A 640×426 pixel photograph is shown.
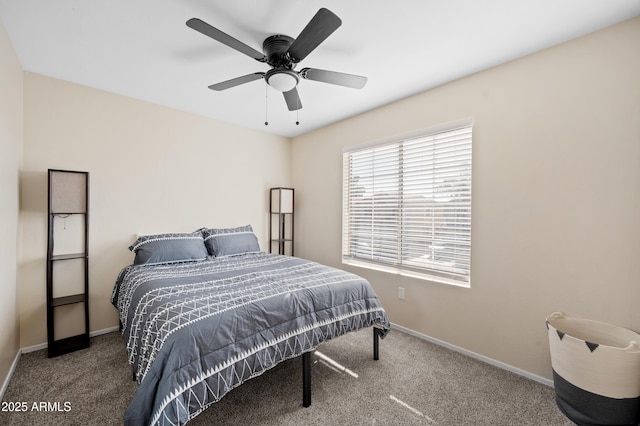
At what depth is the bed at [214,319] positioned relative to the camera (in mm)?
1373

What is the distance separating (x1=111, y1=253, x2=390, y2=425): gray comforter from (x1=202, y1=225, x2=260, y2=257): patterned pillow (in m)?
0.59

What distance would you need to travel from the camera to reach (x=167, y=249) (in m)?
2.83

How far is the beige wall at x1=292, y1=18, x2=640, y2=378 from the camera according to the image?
1.82 m

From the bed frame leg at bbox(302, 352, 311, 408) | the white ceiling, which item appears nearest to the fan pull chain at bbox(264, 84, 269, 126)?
the white ceiling

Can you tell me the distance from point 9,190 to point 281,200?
8.99 ft

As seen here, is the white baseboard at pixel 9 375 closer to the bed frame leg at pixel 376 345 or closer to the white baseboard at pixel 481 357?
the bed frame leg at pixel 376 345

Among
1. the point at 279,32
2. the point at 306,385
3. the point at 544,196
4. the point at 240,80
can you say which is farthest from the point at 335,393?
the point at 279,32

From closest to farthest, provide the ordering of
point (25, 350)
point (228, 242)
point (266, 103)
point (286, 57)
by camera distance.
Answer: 1. point (286, 57)
2. point (25, 350)
3. point (266, 103)
4. point (228, 242)

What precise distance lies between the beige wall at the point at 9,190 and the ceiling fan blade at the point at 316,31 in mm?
2039

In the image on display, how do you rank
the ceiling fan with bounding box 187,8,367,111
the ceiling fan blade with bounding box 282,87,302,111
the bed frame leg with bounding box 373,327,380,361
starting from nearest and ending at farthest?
the ceiling fan with bounding box 187,8,367,111, the ceiling fan blade with bounding box 282,87,302,111, the bed frame leg with bounding box 373,327,380,361

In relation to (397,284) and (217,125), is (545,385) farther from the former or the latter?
(217,125)

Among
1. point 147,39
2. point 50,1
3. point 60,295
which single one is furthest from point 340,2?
point 60,295

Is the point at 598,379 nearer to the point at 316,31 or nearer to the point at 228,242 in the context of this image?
the point at 316,31

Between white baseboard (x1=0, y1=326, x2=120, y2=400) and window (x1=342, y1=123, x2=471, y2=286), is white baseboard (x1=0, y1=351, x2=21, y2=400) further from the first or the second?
window (x1=342, y1=123, x2=471, y2=286)
